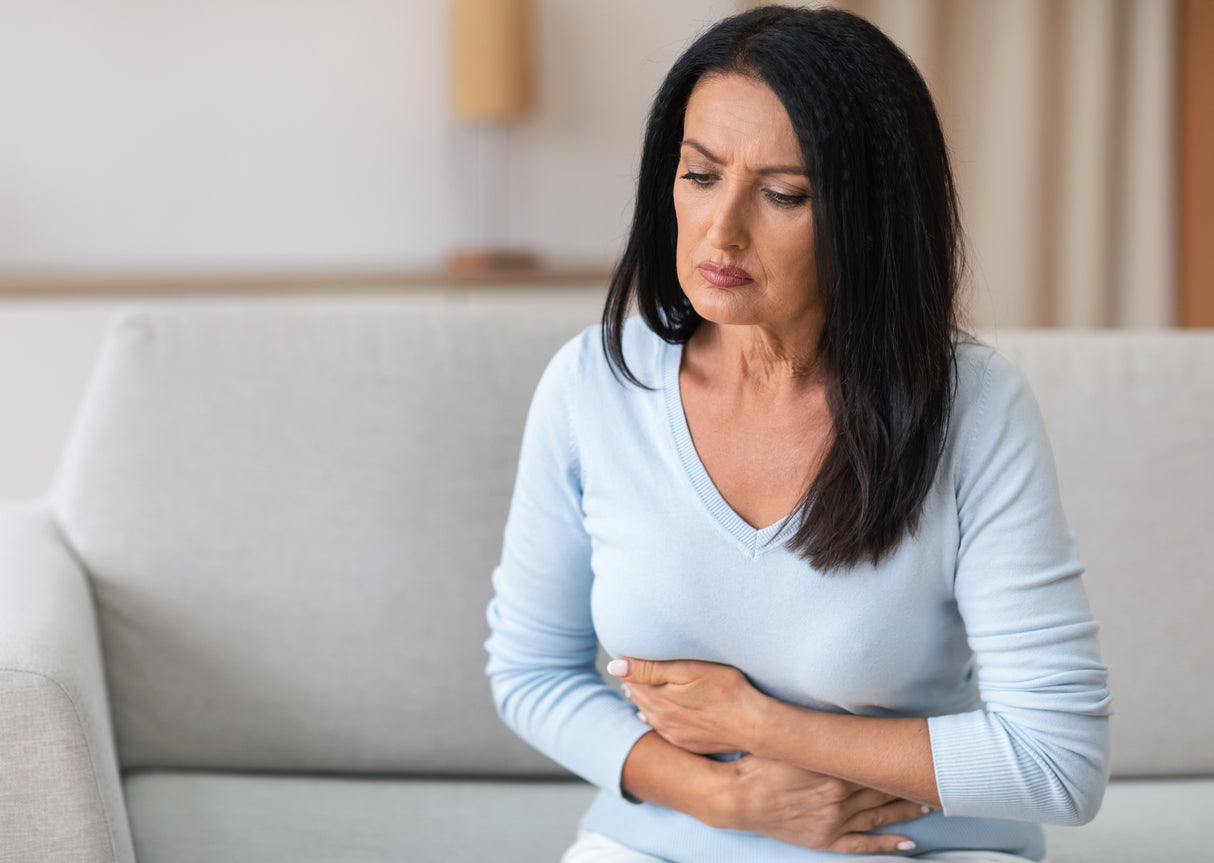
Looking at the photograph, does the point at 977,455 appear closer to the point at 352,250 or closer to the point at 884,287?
the point at 884,287

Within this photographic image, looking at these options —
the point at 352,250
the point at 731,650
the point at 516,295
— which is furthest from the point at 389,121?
the point at 731,650

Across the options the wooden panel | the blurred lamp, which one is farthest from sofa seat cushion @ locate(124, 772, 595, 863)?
the wooden panel

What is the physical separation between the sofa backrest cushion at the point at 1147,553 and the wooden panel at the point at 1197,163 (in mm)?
2272

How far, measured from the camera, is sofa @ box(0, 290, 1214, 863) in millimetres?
1417

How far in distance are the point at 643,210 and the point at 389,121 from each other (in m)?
2.34

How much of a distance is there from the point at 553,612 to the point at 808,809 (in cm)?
30

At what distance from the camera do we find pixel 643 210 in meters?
1.10

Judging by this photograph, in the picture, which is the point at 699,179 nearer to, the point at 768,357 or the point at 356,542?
the point at 768,357

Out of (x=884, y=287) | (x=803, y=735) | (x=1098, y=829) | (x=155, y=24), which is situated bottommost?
(x=1098, y=829)

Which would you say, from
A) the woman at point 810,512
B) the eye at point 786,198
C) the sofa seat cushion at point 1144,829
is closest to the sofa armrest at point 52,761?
the woman at point 810,512

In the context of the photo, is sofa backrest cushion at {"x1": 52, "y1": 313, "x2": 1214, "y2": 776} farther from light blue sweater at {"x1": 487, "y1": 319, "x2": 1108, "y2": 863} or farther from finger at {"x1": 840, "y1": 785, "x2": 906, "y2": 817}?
finger at {"x1": 840, "y1": 785, "x2": 906, "y2": 817}

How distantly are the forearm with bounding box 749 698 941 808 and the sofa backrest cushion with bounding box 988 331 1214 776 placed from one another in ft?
1.84

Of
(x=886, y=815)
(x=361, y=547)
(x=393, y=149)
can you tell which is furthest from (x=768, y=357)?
(x=393, y=149)

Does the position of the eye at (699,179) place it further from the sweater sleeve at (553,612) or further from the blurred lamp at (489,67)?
the blurred lamp at (489,67)
